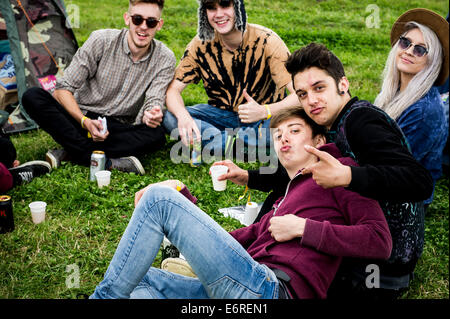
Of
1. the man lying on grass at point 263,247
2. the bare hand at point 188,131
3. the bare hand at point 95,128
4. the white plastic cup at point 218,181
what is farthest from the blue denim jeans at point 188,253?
the bare hand at point 95,128

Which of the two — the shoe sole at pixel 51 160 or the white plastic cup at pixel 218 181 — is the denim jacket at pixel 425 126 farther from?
the shoe sole at pixel 51 160

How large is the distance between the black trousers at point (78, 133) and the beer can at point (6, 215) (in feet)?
4.87

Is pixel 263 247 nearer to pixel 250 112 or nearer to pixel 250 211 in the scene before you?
pixel 250 211

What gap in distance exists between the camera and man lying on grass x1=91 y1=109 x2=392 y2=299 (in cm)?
233

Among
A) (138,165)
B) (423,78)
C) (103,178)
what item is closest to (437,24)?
(423,78)

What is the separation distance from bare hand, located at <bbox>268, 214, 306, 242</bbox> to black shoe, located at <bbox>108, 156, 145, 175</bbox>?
3.02 metres

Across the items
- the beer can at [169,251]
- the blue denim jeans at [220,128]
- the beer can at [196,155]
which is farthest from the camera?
the blue denim jeans at [220,128]

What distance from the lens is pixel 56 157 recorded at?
5.20m

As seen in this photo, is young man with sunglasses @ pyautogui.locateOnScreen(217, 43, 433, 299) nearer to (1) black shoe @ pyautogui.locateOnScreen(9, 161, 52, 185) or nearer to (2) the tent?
(1) black shoe @ pyautogui.locateOnScreen(9, 161, 52, 185)

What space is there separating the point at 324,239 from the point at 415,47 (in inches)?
98.6

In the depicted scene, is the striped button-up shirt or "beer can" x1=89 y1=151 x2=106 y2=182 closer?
"beer can" x1=89 y1=151 x2=106 y2=182

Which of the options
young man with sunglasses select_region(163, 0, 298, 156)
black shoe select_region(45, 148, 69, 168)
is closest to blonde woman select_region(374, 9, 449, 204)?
young man with sunglasses select_region(163, 0, 298, 156)

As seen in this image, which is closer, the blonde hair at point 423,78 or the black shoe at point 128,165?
the blonde hair at point 423,78

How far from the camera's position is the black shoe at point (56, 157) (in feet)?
17.0
